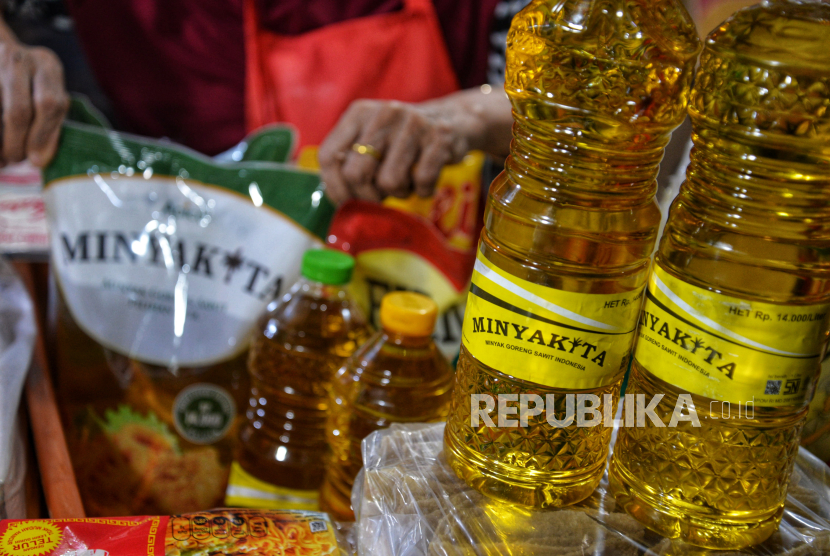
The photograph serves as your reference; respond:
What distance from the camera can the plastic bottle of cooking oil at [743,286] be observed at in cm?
45

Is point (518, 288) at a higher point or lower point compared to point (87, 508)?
higher

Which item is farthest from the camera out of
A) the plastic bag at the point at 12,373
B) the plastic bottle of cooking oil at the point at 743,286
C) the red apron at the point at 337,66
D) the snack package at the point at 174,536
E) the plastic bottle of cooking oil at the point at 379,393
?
the red apron at the point at 337,66

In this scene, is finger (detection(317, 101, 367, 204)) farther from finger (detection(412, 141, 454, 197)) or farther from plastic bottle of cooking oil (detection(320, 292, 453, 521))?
plastic bottle of cooking oil (detection(320, 292, 453, 521))

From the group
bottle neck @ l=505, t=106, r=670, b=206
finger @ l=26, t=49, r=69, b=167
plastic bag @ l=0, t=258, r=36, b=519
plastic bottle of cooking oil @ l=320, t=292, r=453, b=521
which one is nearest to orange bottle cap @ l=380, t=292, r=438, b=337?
plastic bottle of cooking oil @ l=320, t=292, r=453, b=521

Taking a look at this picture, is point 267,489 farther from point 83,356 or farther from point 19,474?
point 83,356

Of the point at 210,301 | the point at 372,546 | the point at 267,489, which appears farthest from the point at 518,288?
the point at 210,301

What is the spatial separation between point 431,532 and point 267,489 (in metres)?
0.38

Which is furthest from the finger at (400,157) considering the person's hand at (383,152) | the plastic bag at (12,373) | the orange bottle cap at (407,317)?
the plastic bag at (12,373)

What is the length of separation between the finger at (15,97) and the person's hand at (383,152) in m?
0.45

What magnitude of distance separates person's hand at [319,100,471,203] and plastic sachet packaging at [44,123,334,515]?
3.4 inches

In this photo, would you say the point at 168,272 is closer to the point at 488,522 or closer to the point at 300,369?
A: the point at 300,369

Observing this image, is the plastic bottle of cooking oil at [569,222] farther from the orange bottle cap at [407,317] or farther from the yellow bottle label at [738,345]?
the orange bottle cap at [407,317]

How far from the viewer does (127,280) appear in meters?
1.04

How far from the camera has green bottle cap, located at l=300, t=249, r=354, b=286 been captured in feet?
2.75
